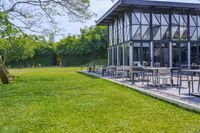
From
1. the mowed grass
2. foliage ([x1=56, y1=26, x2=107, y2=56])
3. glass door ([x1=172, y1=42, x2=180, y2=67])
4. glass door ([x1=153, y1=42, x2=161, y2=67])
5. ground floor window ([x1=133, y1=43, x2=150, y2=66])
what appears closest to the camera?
the mowed grass

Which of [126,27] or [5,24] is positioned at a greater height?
[126,27]

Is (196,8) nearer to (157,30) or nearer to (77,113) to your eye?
(157,30)

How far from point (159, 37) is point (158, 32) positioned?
383mm

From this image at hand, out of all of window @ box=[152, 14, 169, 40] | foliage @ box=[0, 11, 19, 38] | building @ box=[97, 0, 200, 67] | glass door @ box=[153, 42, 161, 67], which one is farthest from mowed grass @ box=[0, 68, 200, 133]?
window @ box=[152, 14, 169, 40]

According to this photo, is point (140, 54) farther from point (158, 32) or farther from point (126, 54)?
point (158, 32)

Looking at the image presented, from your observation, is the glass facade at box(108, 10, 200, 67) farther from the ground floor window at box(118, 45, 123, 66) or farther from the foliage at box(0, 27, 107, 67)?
the foliage at box(0, 27, 107, 67)

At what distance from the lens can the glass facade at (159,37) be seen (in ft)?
64.1

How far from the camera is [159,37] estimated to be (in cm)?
2009

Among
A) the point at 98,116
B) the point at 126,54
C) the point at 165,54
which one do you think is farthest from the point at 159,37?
the point at 98,116

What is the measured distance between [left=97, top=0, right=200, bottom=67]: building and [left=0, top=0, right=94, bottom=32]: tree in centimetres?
517

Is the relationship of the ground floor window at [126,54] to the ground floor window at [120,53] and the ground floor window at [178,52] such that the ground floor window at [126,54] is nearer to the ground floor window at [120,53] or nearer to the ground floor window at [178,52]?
the ground floor window at [120,53]

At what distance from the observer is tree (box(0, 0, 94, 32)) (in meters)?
13.9

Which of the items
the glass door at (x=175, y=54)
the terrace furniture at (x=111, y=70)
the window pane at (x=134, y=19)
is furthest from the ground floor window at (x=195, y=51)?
the terrace furniture at (x=111, y=70)

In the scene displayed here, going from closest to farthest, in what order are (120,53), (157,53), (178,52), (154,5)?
(154,5) < (157,53) < (178,52) < (120,53)
